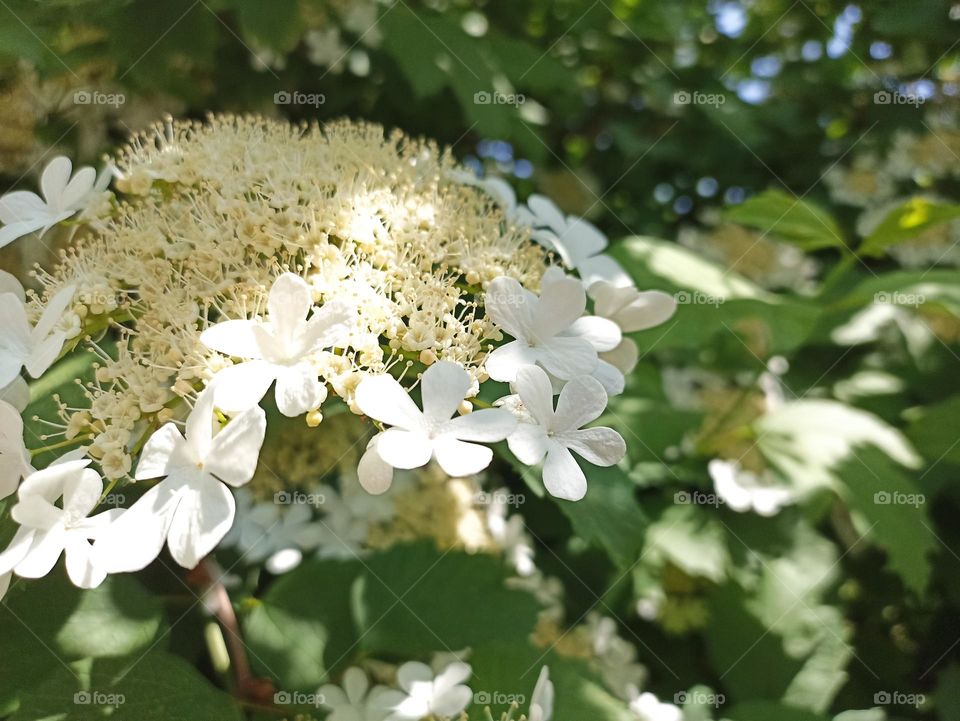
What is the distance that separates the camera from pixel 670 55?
107 inches

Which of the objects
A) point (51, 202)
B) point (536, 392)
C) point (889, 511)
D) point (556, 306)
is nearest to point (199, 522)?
point (536, 392)

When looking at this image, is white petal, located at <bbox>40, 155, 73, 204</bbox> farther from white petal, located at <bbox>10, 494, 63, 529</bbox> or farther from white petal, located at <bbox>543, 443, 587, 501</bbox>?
white petal, located at <bbox>543, 443, 587, 501</bbox>

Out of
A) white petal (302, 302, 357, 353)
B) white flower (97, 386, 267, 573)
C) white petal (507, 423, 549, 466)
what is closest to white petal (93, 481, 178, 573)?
white flower (97, 386, 267, 573)

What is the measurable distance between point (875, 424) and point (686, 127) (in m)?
1.22

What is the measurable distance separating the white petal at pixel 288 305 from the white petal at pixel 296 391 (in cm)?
4

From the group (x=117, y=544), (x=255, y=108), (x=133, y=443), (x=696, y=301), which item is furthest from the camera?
(x=255, y=108)

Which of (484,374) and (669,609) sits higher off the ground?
(484,374)

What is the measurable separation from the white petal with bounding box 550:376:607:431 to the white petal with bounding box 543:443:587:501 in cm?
3

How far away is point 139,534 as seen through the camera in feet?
2.66

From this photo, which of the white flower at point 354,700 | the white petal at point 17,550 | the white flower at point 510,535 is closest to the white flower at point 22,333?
the white petal at point 17,550

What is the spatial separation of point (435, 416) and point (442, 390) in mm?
30

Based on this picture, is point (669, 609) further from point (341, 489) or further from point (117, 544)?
Result: point (117, 544)

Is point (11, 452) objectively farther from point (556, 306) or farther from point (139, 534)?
point (556, 306)

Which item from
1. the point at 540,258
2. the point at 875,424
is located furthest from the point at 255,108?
the point at 875,424
